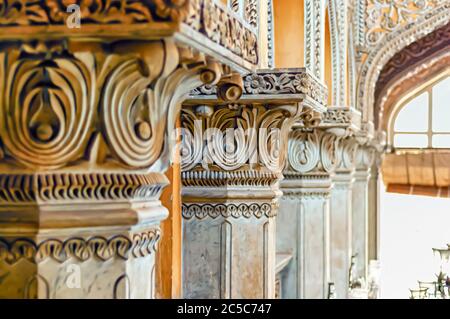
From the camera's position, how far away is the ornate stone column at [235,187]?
122 inches

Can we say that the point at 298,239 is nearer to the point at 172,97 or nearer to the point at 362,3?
the point at 362,3

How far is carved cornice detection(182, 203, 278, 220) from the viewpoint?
3213 millimetres

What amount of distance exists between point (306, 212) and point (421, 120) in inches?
237

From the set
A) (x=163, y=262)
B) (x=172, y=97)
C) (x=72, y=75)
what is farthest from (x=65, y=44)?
(x=163, y=262)

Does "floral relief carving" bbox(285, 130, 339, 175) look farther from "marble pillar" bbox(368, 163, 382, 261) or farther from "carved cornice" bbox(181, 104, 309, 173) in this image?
"marble pillar" bbox(368, 163, 382, 261)

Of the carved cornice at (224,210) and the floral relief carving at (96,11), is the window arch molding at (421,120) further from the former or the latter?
the floral relief carving at (96,11)

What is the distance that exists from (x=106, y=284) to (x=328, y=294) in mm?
4006

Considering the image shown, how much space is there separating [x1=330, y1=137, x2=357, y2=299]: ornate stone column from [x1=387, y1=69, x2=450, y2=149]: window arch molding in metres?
3.37

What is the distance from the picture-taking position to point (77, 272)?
1.53 metres

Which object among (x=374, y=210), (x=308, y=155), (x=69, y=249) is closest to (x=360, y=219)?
(x=374, y=210)

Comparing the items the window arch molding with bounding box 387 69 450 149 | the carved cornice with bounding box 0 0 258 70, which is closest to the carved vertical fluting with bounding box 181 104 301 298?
the carved cornice with bounding box 0 0 258 70

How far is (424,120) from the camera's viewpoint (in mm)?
10977

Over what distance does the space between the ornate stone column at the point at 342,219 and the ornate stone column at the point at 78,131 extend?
17.5 ft

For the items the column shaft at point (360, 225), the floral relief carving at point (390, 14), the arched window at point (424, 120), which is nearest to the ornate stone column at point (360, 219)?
the column shaft at point (360, 225)
